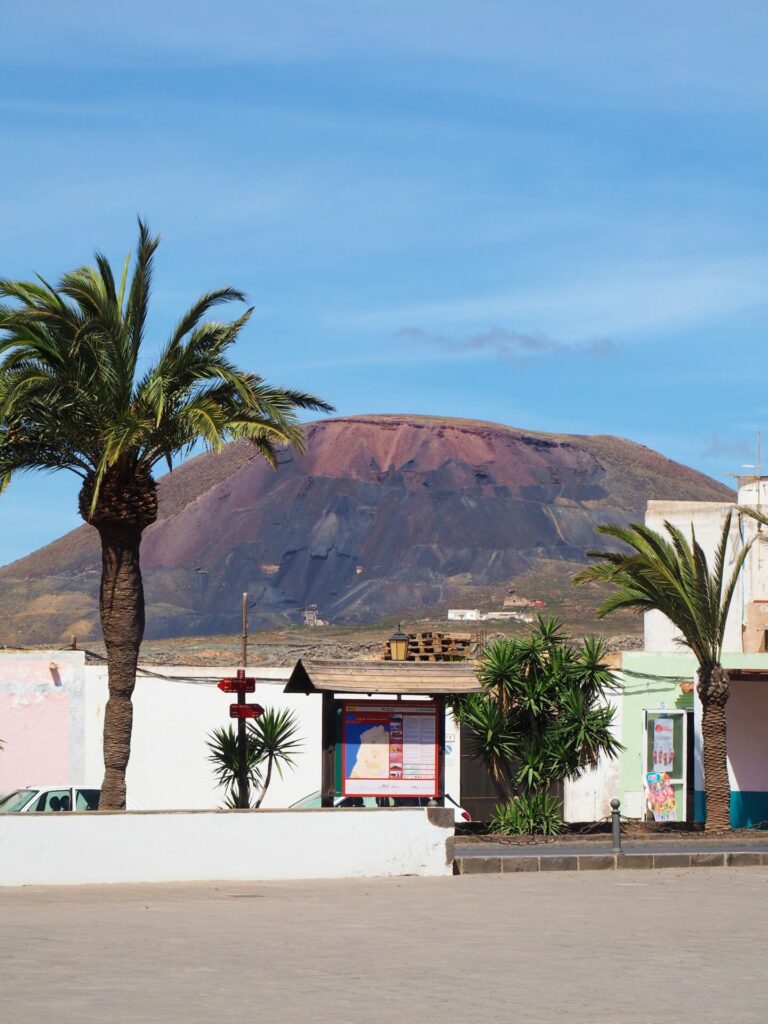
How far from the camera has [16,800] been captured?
23.6m

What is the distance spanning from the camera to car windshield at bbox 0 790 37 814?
76.7ft

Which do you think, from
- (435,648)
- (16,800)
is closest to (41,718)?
(16,800)

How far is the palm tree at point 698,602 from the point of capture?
94.4ft

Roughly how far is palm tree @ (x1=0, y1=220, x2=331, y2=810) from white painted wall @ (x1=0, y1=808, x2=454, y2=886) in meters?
2.77

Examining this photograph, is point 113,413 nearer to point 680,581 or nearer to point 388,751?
point 388,751

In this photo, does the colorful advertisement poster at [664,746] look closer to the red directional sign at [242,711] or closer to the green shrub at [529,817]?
the green shrub at [529,817]

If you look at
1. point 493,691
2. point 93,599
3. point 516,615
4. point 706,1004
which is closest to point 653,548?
point 493,691

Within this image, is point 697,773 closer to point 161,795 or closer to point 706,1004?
point 161,795

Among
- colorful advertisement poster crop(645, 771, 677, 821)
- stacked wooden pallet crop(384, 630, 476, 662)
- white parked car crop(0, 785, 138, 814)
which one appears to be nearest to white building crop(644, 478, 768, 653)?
stacked wooden pallet crop(384, 630, 476, 662)

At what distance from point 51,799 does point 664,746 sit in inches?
612

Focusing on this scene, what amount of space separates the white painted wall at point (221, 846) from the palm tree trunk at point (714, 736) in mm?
9954

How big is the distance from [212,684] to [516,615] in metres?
118

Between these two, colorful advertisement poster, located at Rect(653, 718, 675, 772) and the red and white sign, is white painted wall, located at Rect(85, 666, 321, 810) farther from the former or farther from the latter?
the red and white sign

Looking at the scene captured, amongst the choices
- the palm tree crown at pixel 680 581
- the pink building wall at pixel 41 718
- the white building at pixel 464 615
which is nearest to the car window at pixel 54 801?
the pink building wall at pixel 41 718
